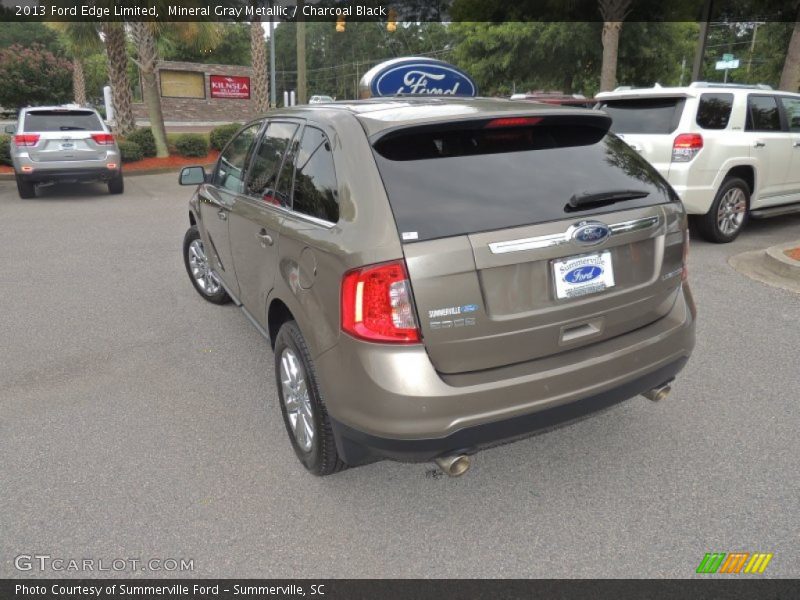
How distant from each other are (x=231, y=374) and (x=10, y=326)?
2.38m

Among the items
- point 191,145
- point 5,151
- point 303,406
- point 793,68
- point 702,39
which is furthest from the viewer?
point 191,145

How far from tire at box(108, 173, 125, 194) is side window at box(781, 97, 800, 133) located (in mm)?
11704

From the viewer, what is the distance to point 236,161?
432cm

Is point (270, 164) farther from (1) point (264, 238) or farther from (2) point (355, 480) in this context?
(2) point (355, 480)

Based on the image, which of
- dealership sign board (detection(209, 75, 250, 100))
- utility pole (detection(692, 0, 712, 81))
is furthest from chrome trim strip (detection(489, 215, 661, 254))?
dealership sign board (detection(209, 75, 250, 100))

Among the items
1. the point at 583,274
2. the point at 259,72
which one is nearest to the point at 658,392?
the point at 583,274

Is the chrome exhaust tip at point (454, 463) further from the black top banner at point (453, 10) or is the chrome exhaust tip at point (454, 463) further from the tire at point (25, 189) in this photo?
the black top banner at point (453, 10)

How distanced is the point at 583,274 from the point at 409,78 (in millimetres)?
5134

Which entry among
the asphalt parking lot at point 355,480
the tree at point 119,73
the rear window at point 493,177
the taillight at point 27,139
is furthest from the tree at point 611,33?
the rear window at point 493,177

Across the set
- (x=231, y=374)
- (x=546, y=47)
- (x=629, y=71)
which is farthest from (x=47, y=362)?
(x=629, y=71)

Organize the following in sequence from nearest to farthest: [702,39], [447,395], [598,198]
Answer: [447,395]
[598,198]
[702,39]

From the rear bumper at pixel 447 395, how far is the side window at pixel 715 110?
5622 millimetres

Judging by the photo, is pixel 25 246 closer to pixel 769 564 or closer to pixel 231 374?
pixel 231 374

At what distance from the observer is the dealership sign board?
40.1 m
